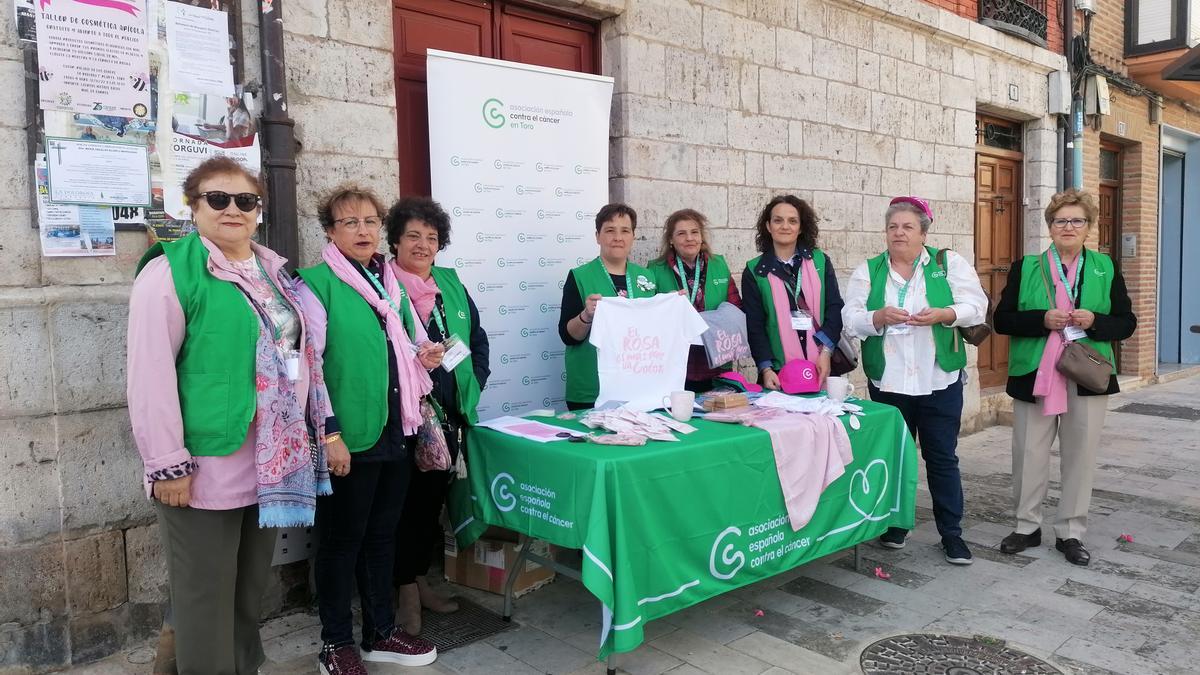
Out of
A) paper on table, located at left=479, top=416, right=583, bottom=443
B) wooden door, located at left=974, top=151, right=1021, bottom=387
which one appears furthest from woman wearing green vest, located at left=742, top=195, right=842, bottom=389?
wooden door, located at left=974, top=151, right=1021, bottom=387

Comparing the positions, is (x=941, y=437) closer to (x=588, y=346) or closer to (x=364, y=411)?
(x=588, y=346)

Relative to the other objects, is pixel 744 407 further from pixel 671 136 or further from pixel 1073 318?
pixel 671 136

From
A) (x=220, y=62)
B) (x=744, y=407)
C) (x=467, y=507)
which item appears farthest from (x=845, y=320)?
(x=220, y=62)

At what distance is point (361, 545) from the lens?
11.0 ft

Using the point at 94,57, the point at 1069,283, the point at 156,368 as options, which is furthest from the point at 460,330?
the point at 1069,283

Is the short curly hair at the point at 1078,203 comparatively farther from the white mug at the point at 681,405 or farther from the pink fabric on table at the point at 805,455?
the white mug at the point at 681,405

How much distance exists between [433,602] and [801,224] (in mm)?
2810

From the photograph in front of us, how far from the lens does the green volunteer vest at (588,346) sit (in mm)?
4500

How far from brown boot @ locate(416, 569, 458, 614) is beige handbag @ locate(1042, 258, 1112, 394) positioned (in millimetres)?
3360

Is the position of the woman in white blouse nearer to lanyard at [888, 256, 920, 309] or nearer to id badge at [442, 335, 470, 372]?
lanyard at [888, 256, 920, 309]

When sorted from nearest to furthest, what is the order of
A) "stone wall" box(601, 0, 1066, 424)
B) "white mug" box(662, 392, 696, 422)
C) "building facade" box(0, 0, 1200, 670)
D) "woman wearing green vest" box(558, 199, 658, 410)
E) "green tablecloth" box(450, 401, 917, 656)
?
1. "green tablecloth" box(450, 401, 917, 656)
2. "building facade" box(0, 0, 1200, 670)
3. "white mug" box(662, 392, 696, 422)
4. "woman wearing green vest" box(558, 199, 658, 410)
5. "stone wall" box(601, 0, 1066, 424)

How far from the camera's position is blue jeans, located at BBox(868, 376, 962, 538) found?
462cm

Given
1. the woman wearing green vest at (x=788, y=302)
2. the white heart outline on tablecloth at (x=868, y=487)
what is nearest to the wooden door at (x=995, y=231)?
the woman wearing green vest at (x=788, y=302)

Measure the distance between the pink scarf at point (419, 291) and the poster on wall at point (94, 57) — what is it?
1.23 meters
